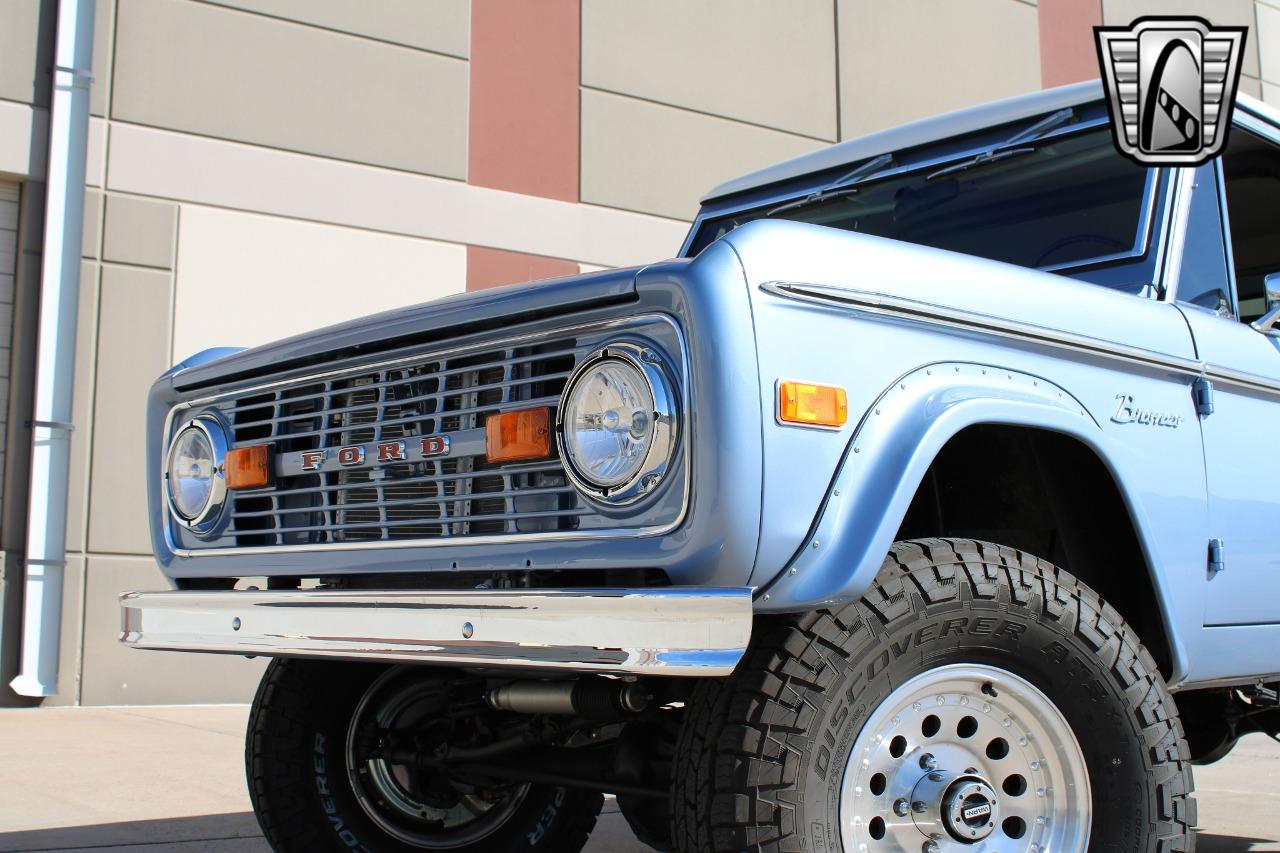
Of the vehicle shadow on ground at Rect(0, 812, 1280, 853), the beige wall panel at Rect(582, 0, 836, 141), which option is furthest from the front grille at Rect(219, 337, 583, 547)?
the beige wall panel at Rect(582, 0, 836, 141)

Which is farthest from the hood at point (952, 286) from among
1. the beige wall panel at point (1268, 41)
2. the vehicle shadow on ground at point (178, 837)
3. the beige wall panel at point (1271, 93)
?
the beige wall panel at point (1268, 41)

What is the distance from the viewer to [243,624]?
9.01 ft

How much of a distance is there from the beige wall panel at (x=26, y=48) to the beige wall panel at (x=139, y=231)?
2.57 feet

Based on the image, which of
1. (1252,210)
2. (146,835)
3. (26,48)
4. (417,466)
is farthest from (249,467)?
(26,48)

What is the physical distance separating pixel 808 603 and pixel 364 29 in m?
7.74

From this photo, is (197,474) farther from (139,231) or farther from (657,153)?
A: (657,153)

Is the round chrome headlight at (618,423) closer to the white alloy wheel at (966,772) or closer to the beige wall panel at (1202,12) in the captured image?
the white alloy wheel at (966,772)

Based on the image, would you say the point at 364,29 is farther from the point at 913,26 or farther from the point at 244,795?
the point at 244,795

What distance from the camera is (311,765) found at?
3352mm

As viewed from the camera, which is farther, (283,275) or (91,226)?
(283,275)

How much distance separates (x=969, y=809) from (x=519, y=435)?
3.38ft

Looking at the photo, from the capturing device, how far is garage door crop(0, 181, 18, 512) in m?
8.14

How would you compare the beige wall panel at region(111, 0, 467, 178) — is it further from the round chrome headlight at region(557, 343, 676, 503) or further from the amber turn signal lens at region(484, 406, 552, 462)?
the round chrome headlight at region(557, 343, 676, 503)

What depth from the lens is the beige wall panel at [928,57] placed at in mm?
11141
